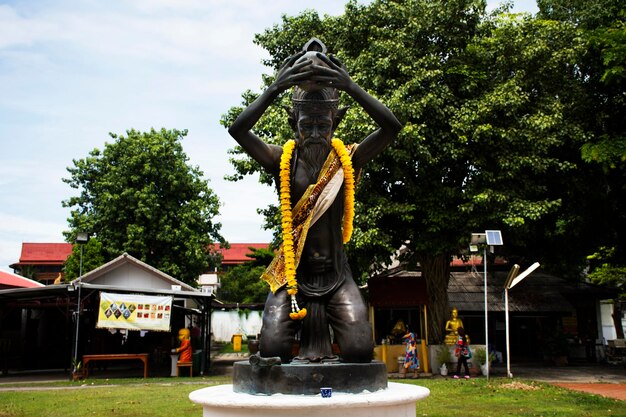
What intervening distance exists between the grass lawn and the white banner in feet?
7.40

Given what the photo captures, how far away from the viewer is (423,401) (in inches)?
476

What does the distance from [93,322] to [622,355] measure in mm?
21922

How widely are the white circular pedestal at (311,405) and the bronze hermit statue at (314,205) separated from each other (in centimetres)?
53

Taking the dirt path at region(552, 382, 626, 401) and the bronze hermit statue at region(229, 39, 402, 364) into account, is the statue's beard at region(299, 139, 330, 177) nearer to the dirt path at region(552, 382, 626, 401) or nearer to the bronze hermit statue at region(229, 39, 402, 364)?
the bronze hermit statue at region(229, 39, 402, 364)

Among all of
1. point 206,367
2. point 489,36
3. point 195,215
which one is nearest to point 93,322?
point 206,367

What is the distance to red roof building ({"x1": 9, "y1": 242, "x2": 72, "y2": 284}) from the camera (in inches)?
1933

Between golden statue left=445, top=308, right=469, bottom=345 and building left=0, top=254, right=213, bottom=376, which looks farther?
building left=0, top=254, right=213, bottom=376

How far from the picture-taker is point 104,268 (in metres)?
22.8

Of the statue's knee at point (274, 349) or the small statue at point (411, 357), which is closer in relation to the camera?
the statue's knee at point (274, 349)

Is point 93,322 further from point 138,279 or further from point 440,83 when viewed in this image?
point 440,83

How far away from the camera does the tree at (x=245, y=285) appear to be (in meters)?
37.3

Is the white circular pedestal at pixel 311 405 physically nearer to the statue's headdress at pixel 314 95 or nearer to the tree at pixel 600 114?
the statue's headdress at pixel 314 95

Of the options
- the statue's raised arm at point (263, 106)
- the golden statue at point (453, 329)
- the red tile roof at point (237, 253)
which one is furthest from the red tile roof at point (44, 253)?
the statue's raised arm at point (263, 106)

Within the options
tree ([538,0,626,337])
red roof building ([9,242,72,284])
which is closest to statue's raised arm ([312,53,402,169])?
tree ([538,0,626,337])
